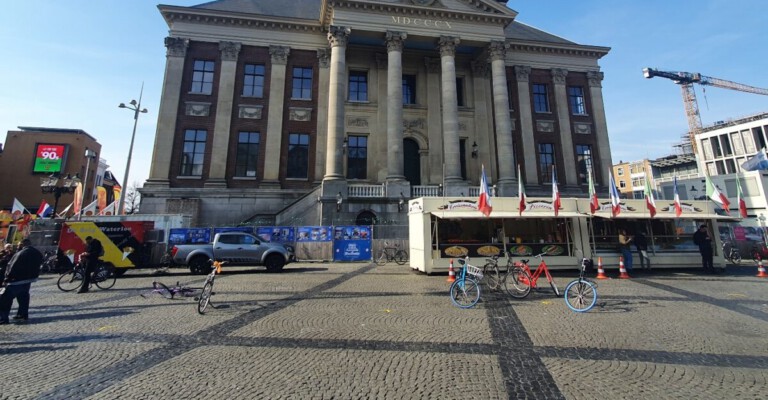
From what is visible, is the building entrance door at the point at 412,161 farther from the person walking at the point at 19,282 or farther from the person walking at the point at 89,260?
the person walking at the point at 19,282

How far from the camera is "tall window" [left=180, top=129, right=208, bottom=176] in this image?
81.6ft

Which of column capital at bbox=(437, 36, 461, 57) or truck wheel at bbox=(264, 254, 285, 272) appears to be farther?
column capital at bbox=(437, 36, 461, 57)

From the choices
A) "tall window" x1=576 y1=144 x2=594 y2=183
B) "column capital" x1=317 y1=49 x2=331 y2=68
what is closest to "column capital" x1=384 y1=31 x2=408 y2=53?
"column capital" x1=317 y1=49 x2=331 y2=68

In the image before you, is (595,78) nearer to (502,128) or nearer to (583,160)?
(583,160)

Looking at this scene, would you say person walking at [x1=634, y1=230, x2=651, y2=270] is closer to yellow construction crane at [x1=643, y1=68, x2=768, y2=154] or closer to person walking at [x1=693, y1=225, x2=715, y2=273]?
person walking at [x1=693, y1=225, x2=715, y2=273]

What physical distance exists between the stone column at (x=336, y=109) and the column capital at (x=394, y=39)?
2924 millimetres

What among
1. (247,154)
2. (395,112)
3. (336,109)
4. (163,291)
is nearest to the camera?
(163,291)

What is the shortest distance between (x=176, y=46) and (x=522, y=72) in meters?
30.1

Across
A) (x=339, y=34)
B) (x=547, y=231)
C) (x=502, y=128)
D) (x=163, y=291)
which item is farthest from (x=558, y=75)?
(x=163, y=291)

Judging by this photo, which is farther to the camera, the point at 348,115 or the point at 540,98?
the point at 540,98

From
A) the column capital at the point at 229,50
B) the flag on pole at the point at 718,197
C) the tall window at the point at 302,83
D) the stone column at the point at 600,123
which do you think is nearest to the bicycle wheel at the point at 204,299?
the flag on pole at the point at 718,197

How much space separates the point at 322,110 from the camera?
26625 mm

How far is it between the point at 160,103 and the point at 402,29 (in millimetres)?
19585

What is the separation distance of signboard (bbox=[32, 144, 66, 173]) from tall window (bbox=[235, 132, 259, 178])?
44.4m
